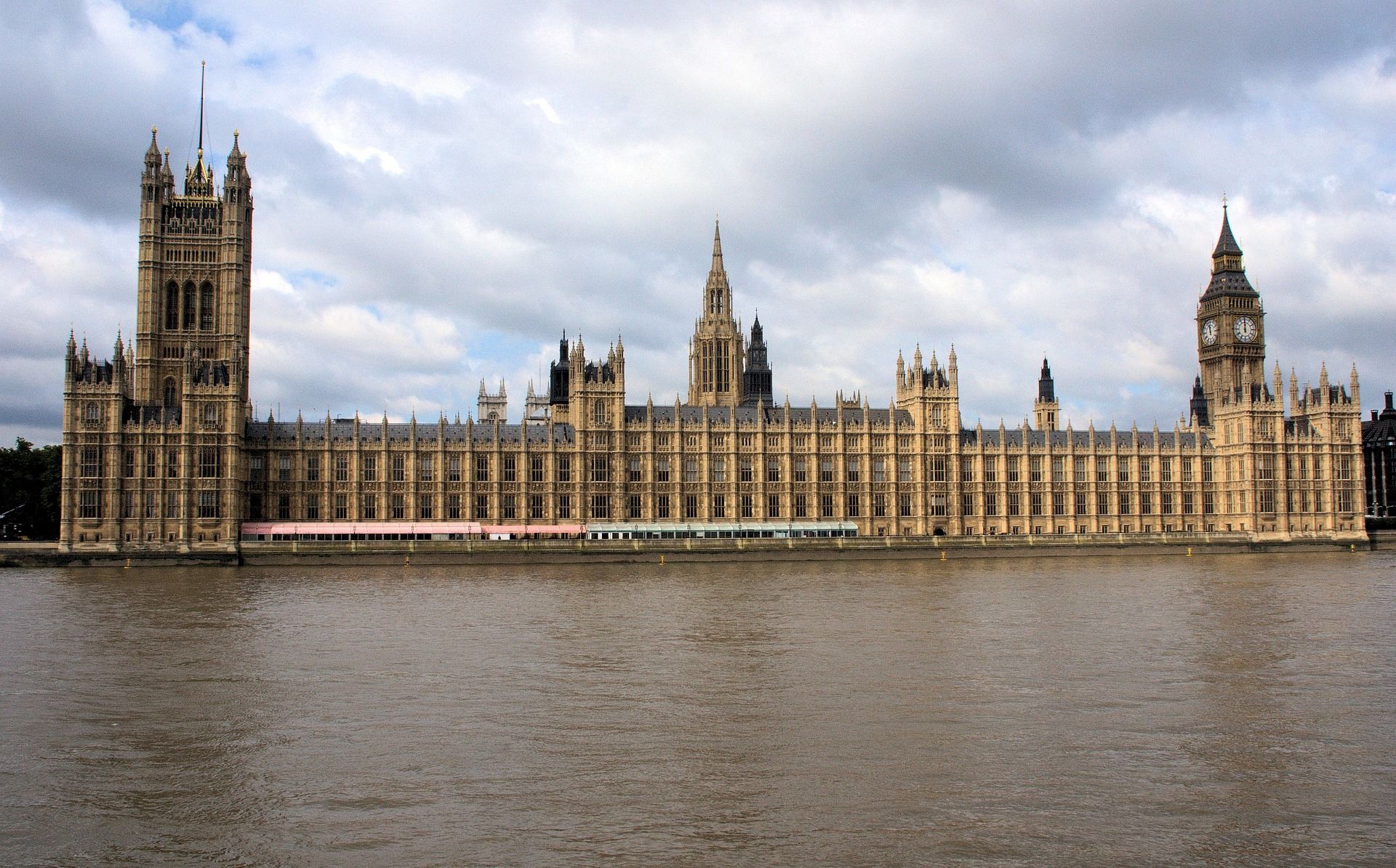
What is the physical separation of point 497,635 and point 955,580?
33451 mm

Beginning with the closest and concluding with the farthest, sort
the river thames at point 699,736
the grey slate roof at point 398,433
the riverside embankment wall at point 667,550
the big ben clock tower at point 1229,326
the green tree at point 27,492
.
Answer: the river thames at point 699,736 → the riverside embankment wall at point 667,550 → the grey slate roof at point 398,433 → the green tree at point 27,492 → the big ben clock tower at point 1229,326

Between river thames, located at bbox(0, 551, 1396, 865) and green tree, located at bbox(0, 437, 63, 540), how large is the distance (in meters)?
66.9

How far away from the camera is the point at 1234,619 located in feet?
148

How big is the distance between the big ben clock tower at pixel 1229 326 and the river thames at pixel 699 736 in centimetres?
9039

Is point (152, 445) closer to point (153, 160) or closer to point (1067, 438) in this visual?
point (153, 160)

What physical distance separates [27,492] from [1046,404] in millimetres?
106715

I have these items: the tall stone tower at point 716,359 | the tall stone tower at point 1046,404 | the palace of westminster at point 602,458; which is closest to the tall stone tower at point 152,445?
the palace of westminster at point 602,458

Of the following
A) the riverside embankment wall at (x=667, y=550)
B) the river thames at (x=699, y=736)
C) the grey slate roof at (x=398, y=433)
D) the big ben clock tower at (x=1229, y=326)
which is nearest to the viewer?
the river thames at (x=699, y=736)

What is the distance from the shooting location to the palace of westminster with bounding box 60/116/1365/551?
86750 millimetres

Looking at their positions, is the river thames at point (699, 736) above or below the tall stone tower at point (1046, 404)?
below

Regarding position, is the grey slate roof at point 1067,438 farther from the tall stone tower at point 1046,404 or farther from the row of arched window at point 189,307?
the row of arched window at point 189,307

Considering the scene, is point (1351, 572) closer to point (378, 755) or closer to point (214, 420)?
point (378, 755)

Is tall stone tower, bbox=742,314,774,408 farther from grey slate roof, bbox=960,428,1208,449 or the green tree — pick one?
the green tree

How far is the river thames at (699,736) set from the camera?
728 inches
